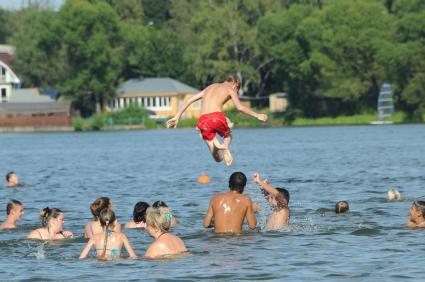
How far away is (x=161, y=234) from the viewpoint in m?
18.1

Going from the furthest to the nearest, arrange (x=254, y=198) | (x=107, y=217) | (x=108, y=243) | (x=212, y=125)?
1. (x=254, y=198)
2. (x=212, y=125)
3. (x=108, y=243)
4. (x=107, y=217)

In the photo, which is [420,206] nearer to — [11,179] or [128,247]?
[128,247]

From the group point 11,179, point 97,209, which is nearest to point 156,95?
point 11,179

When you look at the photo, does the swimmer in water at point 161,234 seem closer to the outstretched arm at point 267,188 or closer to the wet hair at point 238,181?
the wet hair at point 238,181

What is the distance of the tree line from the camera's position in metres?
109

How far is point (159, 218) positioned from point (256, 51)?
103600 millimetres

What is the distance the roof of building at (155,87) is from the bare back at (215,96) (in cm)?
10802

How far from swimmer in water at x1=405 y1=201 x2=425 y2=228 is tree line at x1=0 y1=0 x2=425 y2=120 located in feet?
269

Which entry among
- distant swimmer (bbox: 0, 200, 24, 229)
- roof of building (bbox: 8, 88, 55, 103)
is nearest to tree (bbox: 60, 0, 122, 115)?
roof of building (bbox: 8, 88, 55, 103)

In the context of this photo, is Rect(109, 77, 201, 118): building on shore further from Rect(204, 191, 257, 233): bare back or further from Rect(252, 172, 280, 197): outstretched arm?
Rect(204, 191, 257, 233): bare back

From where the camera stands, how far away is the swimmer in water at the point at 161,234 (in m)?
17.5

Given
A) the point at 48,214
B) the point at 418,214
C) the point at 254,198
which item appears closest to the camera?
the point at 48,214

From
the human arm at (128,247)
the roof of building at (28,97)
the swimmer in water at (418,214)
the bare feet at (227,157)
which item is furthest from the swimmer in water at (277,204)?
the roof of building at (28,97)

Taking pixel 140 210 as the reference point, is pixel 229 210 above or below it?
above
